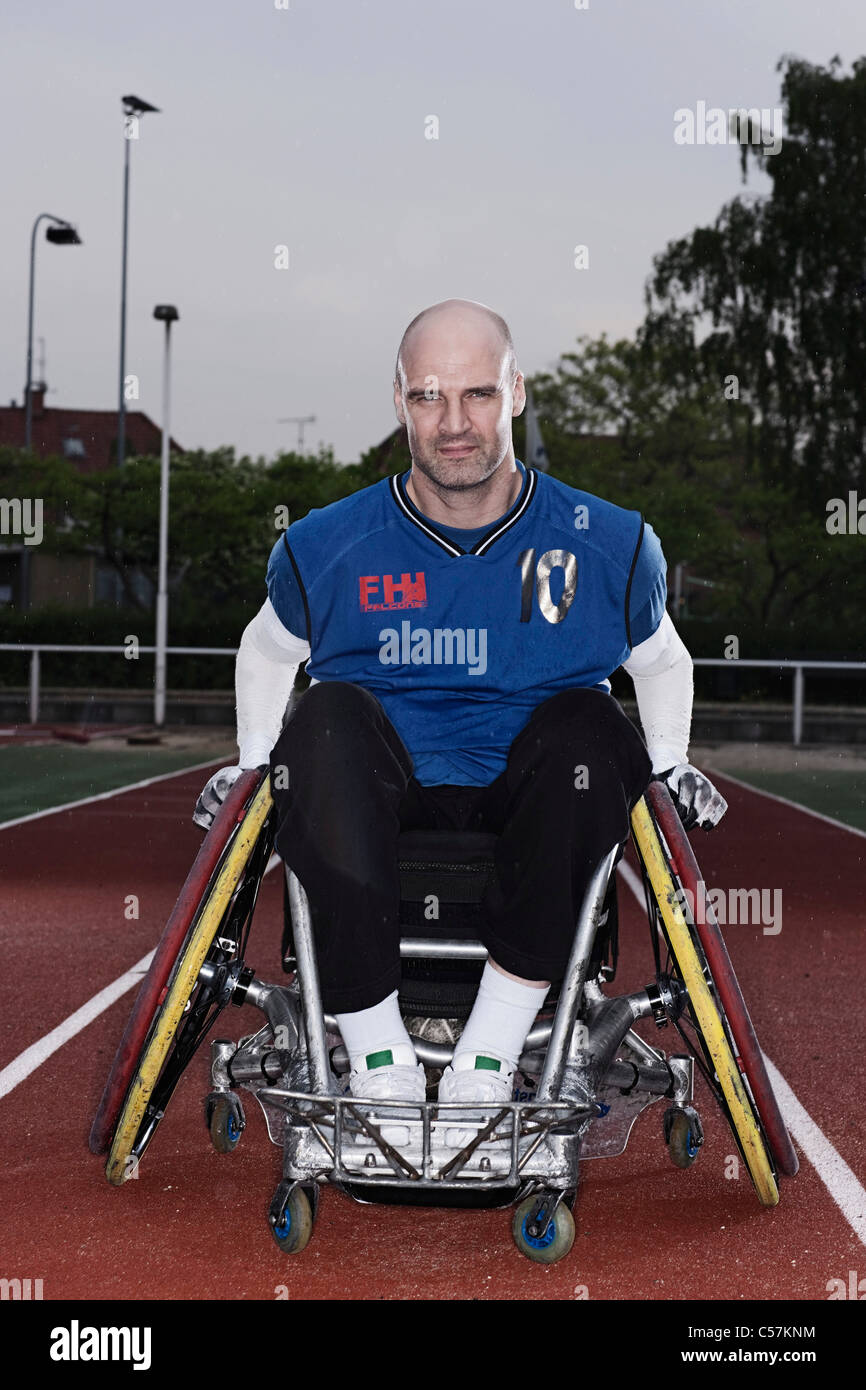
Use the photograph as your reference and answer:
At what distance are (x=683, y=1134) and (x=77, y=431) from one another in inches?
2986

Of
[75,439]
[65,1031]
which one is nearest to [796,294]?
[65,1031]

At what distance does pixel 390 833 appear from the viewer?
277 centimetres

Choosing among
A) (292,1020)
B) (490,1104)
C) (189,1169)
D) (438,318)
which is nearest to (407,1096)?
(490,1104)

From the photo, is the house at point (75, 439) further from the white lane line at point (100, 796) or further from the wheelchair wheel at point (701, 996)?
the wheelchair wheel at point (701, 996)

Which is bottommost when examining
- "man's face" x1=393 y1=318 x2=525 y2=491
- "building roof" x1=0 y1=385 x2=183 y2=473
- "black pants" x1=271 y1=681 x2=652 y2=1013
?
"black pants" x1=271 y1=681 x2=652 y2=1013

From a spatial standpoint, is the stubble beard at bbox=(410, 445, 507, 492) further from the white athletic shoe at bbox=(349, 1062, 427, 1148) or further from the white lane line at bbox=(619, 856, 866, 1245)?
the white lane line at bbox=(619, 856, 866, 1245)

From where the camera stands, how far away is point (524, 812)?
275 cm

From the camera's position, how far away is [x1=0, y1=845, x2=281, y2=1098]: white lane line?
167 inches

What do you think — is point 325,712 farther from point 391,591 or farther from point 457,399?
point 457,399

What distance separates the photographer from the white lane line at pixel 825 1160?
3182 mm

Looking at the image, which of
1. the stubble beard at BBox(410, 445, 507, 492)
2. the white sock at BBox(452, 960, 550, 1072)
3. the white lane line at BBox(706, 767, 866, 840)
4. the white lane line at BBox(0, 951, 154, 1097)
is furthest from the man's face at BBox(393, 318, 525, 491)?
the white lane line at BBox(706, 767, 866, 840)

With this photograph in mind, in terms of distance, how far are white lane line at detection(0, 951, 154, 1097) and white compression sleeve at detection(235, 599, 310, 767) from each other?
4.58ft

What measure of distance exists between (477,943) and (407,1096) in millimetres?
309

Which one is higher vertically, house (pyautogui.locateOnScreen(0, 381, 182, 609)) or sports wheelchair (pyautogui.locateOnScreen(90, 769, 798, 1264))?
house (pyautogui.locateOnScreen(0, 381, 182, 609))
